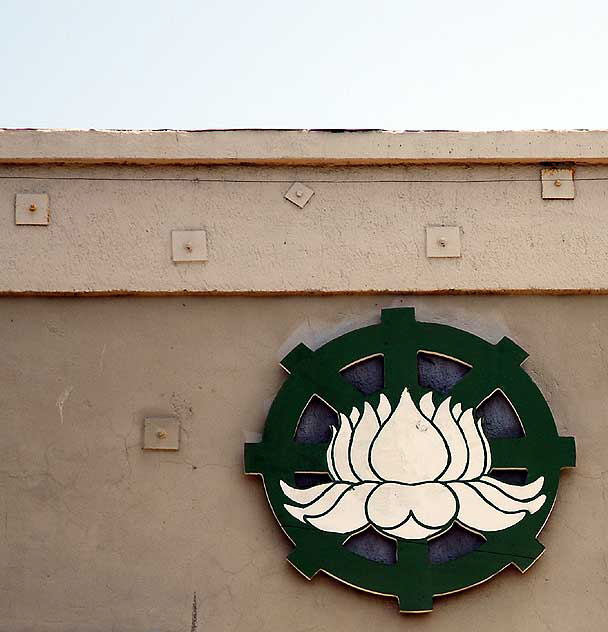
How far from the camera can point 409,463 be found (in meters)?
5.58

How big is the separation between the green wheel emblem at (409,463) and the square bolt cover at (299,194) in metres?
0.67

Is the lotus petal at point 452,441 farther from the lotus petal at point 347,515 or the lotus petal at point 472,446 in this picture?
the lotus petal at point 347,515

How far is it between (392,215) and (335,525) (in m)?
1.44

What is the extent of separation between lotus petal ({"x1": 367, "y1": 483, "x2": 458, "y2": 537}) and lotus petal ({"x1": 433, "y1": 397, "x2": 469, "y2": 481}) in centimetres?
7

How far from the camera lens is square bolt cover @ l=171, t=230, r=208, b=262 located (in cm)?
585

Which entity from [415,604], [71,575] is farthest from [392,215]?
[71,575]

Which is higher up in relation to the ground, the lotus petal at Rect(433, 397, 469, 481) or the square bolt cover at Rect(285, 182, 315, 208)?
the square bolt cover at Rect(285, 182, 315, 208)

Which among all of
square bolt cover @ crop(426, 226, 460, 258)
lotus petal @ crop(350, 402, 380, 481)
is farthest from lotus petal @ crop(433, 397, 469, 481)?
square bolt cover @ crop(426, 226, 460, 258)

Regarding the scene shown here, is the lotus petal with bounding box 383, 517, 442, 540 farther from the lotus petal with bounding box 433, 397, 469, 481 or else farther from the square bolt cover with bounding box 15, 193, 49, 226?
the square bolt cover with bounding box 15, 193, 49, 226

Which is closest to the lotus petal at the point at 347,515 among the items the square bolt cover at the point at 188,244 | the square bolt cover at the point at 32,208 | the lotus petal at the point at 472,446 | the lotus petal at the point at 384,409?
the lotus petal at the point at 384,409

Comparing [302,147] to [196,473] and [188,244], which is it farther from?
[196,473]

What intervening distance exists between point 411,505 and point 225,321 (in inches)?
46.1

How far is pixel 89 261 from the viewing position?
5.86 metres

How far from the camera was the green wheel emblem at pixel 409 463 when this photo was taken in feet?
17.9
